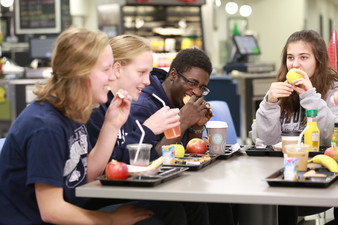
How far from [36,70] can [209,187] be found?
21.6 ft

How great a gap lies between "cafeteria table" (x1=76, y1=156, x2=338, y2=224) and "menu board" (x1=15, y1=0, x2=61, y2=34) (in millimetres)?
8066

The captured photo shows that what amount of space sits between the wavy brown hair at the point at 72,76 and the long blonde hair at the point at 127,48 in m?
0.61

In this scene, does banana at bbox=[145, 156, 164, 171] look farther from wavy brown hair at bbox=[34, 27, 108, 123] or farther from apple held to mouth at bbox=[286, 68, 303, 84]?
apple held to mouth at bbox=[286, 68, 303, 84]

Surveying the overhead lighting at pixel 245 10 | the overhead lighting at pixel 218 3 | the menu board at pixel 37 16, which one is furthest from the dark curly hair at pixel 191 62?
the overhead lighting at pixel 245 10

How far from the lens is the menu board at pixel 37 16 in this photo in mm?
9773

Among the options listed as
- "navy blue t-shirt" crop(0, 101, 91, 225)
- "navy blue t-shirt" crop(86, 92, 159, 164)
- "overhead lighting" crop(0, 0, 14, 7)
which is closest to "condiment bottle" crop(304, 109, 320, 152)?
"navy blue t-shirt" crop(86, 92, 159, 164)

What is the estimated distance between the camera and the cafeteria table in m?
1.78

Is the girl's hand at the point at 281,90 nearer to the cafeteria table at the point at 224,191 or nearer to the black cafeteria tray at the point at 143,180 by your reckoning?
the cafeteria table at the point at 224,191

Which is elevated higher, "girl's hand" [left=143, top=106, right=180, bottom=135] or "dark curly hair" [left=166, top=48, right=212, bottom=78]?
"dark curly hair" [left=166, top=48, right=212, bottom=78]

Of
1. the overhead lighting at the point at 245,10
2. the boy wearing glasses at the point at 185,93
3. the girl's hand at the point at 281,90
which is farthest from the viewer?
the overhead lighting at the point at 245,10

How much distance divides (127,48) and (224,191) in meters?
1.11

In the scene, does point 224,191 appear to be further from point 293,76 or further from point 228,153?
point 293,76

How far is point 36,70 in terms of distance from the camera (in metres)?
8.13

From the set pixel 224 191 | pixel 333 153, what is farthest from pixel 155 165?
pixel 333 153
